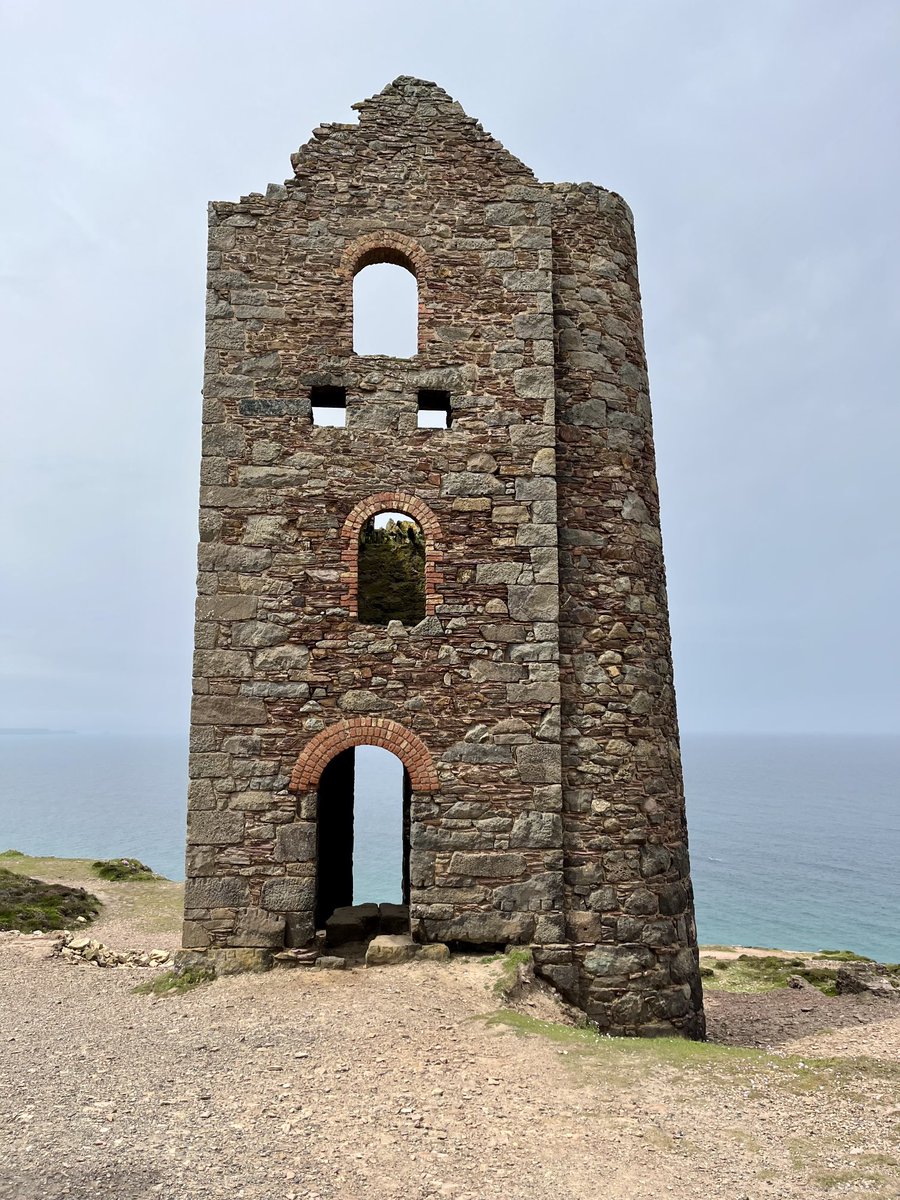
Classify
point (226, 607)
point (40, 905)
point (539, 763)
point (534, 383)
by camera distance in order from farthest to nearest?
point (40, 905)
point (534, 383)
point (226, 607)
point (539, 763)

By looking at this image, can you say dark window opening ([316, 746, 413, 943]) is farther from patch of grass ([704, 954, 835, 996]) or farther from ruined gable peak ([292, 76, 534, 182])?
ruined gable peak ([292, 76, 534, 182])

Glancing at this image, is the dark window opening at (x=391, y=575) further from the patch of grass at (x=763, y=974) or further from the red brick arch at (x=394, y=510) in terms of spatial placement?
the patch of grass at (x=763, y=974)

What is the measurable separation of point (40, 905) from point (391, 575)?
12.1m

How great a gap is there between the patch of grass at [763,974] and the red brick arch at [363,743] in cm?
1074

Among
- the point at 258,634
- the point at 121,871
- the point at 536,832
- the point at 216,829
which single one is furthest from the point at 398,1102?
the point at 121,871

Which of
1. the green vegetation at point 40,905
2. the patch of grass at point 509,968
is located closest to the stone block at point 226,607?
the patch of grass at point 509,968

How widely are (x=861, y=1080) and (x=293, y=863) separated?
6.47 meters

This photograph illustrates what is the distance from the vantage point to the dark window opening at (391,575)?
481 inches

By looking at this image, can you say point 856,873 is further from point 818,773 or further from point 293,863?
point 818,773

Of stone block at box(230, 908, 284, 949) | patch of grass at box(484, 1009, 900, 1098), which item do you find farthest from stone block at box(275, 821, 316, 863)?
patch of grass at box(484, 1009, 900, 1098)

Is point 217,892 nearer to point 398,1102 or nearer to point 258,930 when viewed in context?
point 258,930

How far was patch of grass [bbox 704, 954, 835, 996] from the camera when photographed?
55.6ft

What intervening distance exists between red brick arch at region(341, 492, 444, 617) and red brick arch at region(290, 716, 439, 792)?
1.50 meters

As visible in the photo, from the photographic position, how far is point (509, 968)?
9531mm
